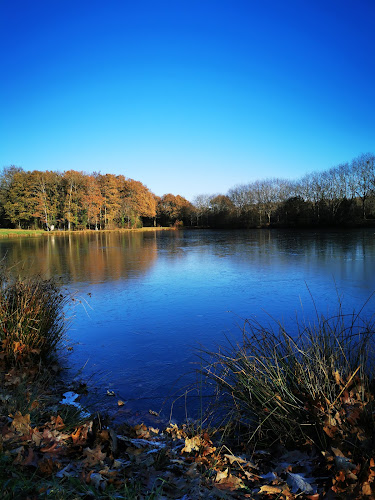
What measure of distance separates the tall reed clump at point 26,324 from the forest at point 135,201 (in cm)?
4723

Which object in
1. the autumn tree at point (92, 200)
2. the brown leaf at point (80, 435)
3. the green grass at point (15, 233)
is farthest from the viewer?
the autumn tree at point (92, 200)

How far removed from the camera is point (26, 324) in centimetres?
465

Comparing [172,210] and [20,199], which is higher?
[172,210]

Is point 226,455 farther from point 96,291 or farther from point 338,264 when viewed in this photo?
point 338,264

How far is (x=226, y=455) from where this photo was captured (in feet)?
8.25

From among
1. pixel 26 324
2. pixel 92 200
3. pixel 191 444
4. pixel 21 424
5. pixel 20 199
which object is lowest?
pixel 191 444

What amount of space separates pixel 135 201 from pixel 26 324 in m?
64.0

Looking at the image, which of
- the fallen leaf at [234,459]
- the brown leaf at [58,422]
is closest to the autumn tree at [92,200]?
the brown leaf at [58,422]

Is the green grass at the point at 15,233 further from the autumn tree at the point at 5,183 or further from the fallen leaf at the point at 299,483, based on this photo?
the fallen leaf at the point at 299,483

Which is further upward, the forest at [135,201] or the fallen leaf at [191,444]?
the forest at [135,201]

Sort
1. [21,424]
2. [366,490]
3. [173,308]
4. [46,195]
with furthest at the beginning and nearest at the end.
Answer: [46,195]
[173,308]
[21,424]
[366,490]

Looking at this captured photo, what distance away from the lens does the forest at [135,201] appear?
50.7 m

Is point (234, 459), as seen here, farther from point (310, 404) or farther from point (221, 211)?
point (221, 211)

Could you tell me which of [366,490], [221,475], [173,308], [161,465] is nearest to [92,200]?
[173,308]
